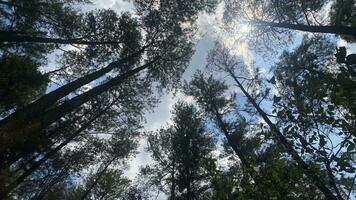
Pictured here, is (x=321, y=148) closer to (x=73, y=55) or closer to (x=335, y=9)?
(x=335, y=9)

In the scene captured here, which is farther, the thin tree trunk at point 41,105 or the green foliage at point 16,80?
the green foliage at point 16,80

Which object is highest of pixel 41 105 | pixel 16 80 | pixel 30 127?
pixel 16 80

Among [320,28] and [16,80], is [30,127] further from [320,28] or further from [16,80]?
[320,28]

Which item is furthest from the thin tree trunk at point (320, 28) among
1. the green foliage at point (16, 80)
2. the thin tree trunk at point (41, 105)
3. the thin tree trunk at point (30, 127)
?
the green foliage at point (16, 80)

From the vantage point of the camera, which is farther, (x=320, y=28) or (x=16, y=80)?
(x=16, y=80)

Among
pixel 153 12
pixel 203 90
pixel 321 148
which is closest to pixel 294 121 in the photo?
pixel 321 148

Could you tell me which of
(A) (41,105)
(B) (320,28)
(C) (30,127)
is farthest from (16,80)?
(B) (320,28)

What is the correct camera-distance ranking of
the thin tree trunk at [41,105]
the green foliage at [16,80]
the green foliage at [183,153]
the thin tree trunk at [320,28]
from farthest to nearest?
the green foliage at [183,153] → the green foliage at [16,80] → the thin tree trunk at [41,105] → the thin tree trunk at [320,28]

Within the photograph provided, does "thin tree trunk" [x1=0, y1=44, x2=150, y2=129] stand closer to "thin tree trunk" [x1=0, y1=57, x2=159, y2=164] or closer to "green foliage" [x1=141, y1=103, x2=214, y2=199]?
"thin tree trunk" [x1=0, y1=57, x2=159, y2=164]

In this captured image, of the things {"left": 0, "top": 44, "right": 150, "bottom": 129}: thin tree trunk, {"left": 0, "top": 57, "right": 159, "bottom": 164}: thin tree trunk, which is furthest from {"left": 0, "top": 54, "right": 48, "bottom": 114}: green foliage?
Answer: {"left": 0, "top": 57, "right": 159, "bottom": 164}: thin tree trunk

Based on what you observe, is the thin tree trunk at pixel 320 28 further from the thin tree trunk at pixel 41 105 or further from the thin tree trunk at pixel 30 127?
the thin tree trunk at pixel 41 105

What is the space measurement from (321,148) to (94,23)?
456 inches

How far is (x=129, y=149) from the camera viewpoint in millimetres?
20391

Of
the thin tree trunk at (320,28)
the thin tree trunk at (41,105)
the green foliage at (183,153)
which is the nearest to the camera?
the thin tree trunk at (320,28)
